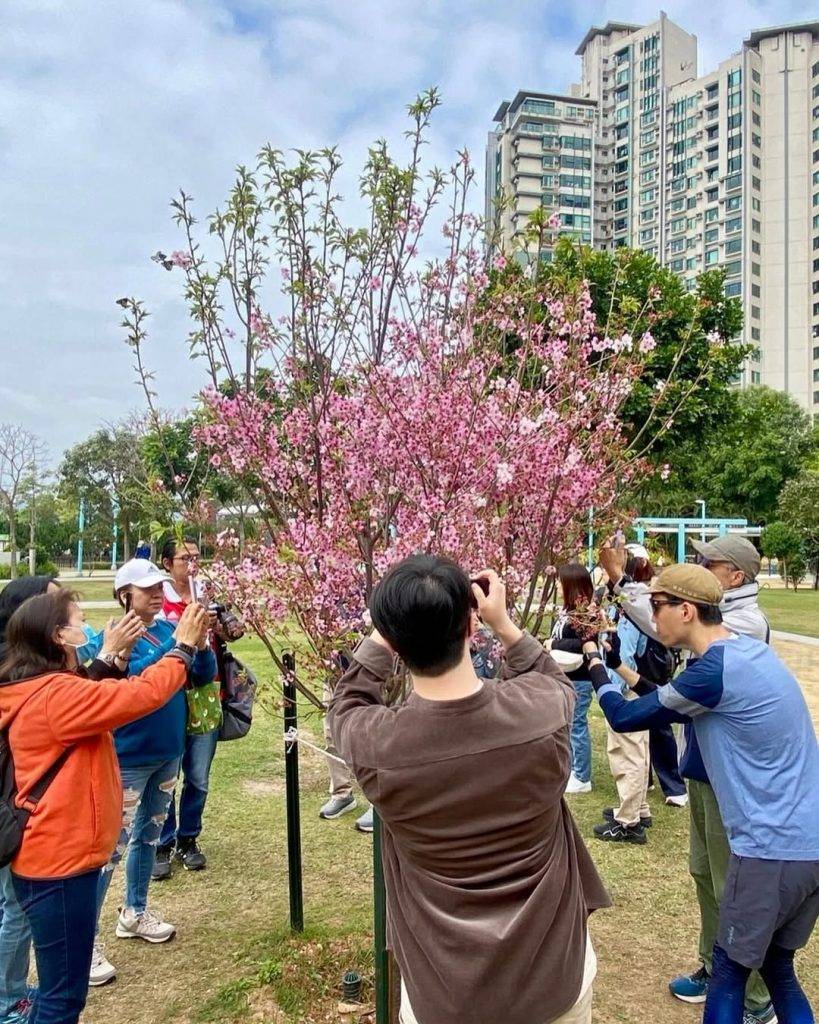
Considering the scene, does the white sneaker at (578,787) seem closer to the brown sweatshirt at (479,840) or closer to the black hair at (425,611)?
the brown sweatshirt at (479,840)

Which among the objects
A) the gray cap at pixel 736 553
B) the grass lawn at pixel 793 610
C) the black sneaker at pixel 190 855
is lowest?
the grass lawn at pixel 793 610

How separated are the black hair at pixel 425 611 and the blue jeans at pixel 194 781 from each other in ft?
11.3

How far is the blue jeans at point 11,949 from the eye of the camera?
276cm

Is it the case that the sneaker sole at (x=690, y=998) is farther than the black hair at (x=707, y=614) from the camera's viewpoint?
Yes

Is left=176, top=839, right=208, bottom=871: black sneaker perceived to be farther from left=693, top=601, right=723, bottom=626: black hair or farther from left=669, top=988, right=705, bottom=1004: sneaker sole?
left=693, top=601, right=723, bottom=626: black hair

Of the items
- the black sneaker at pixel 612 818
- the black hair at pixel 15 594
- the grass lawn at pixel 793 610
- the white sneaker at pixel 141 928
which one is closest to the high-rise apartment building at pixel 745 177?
the grass lawn at pixel 793 610

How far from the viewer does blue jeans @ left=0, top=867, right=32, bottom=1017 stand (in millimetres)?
2756

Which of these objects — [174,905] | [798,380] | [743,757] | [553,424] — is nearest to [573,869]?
[743,757]

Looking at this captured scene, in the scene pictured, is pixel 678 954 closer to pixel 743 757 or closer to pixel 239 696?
pixel 743 757

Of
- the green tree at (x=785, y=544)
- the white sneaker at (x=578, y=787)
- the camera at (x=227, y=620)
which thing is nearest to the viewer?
the camera at (x=227, y=620)

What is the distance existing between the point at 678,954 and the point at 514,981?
105 inches

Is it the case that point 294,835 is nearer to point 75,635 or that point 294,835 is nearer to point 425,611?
point 75,635

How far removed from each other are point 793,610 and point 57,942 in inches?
933

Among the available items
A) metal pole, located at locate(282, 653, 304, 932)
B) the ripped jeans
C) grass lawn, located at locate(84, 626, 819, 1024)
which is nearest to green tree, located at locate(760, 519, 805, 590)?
grass lawn, located at locate(84, 626, 819, 1024)
